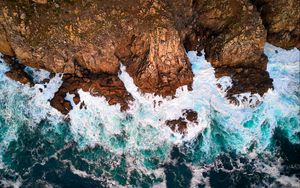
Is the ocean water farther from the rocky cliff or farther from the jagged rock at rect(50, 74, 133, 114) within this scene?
the rocky cliff

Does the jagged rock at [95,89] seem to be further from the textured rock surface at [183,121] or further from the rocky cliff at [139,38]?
the textured rock surface at [183,121]

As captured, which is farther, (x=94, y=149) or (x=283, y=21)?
(x=283, y=21)

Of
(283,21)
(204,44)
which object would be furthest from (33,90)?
(283,21)

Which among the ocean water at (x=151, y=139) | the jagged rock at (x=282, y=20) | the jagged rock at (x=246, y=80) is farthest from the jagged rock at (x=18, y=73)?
the jagged rock at (x=282, y=20)

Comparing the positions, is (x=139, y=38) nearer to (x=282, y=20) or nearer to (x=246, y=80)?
(x=246, y=80)

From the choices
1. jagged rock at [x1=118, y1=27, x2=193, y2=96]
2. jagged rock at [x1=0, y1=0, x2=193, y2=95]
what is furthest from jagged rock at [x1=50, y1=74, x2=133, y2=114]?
jagged rock at [x1=118, y1=27, x2=193, y2=96]

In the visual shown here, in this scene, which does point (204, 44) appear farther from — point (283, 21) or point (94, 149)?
point (94, 149)
